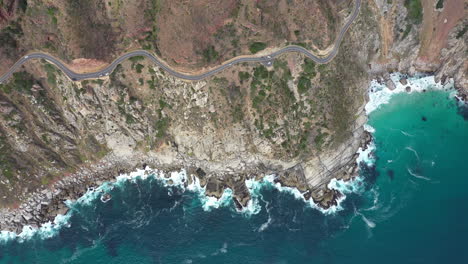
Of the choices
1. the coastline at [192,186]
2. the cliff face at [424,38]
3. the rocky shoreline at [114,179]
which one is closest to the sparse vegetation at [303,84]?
the rocky shoreline at [114,179]

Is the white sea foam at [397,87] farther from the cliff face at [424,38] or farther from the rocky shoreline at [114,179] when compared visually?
the rocky shoreline at [114,179]

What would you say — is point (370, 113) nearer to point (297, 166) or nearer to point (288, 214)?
point (297, 166)

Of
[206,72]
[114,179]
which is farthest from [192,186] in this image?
[206,72]

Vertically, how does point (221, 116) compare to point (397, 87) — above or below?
below

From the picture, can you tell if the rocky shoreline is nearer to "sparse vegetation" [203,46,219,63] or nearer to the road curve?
the road curve

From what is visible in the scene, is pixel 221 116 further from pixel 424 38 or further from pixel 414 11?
pixel 424 38

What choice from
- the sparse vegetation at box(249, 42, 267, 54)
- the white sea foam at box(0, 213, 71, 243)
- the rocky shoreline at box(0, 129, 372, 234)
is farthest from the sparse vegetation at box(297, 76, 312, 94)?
the white sea foam at box(0, 213, 71, 243)
